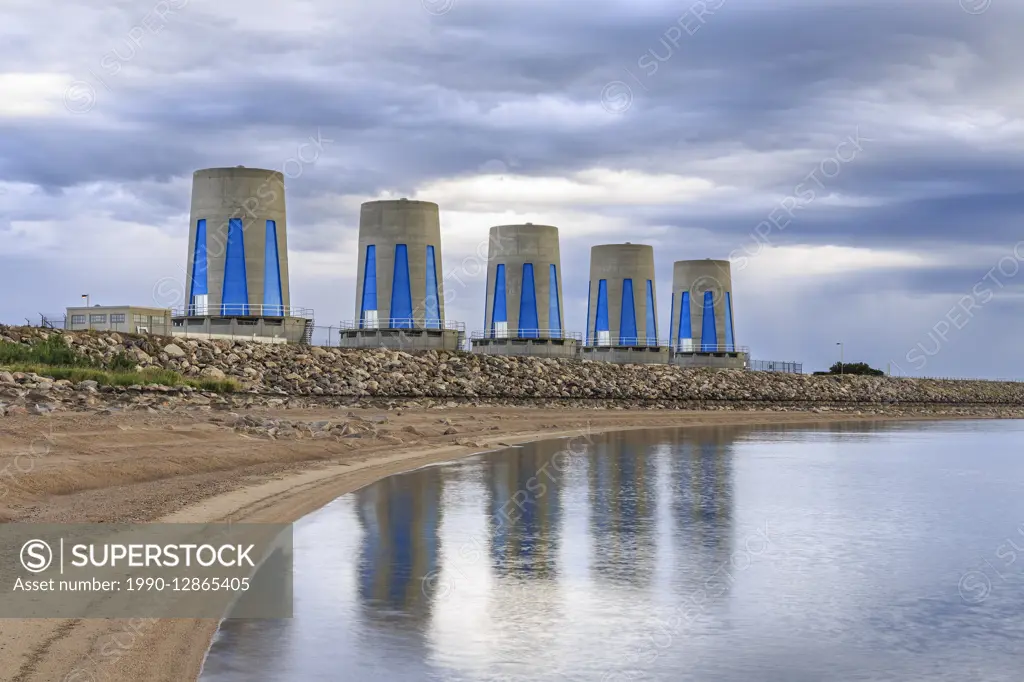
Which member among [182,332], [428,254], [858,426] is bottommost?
[858,426]

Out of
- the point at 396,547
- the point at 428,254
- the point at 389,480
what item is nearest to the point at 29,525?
the point at 396,547

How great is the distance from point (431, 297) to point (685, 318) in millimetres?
33347

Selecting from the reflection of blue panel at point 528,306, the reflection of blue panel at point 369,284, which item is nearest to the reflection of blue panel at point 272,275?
the reflection of blue panel at point 369,284

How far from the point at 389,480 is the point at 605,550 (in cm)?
989

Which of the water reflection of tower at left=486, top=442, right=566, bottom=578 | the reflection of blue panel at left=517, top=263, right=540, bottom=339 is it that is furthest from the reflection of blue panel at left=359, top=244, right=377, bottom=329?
the water reflection of tower at left=486, top=442, right=566, bottom=578

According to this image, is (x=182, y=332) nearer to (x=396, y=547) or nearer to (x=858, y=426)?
(x=858, y=426)

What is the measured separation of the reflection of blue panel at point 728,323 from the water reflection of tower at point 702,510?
2067 inches

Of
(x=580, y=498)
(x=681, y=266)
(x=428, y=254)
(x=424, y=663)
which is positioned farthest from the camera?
(x=681, y=266)

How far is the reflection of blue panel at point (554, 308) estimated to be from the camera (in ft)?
245

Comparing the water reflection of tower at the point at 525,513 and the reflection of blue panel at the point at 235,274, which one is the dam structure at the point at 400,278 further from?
the water reflection of tower at the point at 525,513

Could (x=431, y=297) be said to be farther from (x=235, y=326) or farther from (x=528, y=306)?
(x=235, y=326)

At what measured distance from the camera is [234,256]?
5741 centimetres

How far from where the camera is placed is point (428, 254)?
6525cm

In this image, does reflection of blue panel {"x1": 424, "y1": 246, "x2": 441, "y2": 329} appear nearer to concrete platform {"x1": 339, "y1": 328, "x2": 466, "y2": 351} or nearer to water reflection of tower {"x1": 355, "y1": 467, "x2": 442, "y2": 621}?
concrete platform {"x1": 339, "y1": 328, "x2": 466, "y2": 351}
